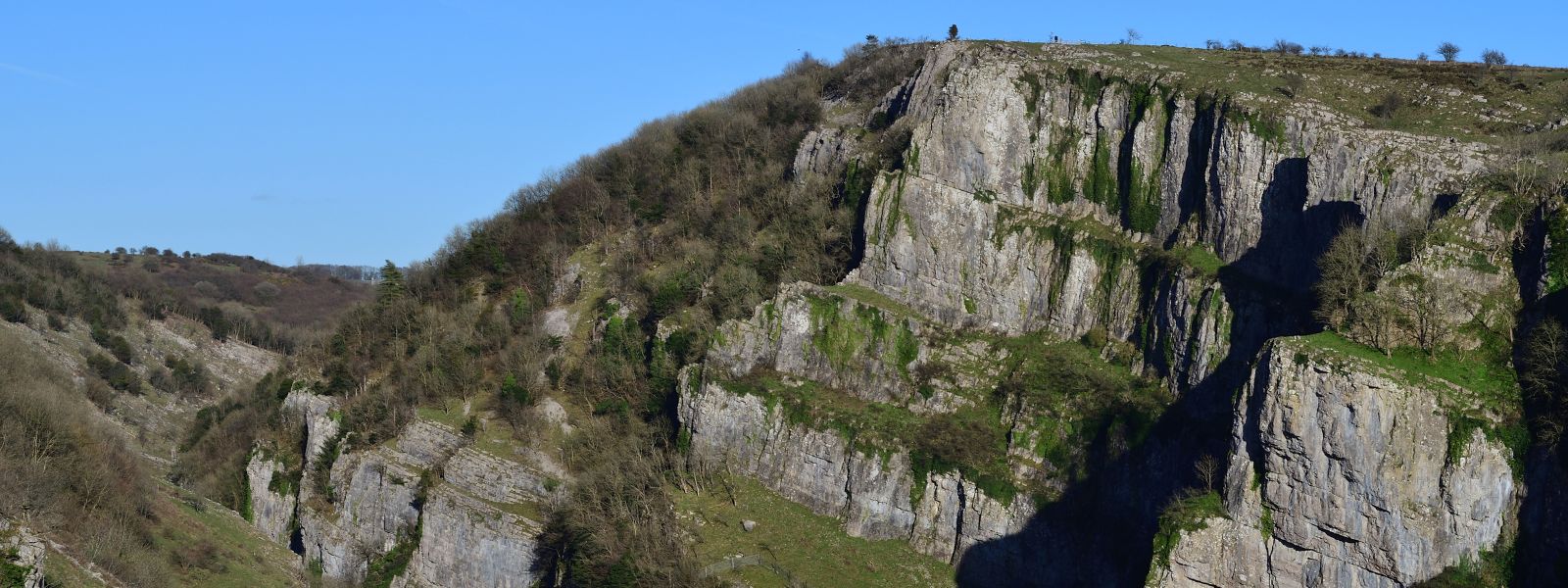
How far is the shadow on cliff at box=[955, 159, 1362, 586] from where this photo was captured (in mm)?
51562

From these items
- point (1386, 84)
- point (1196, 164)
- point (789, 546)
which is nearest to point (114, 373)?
point (789, 546)

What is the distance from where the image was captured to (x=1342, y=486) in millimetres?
43688

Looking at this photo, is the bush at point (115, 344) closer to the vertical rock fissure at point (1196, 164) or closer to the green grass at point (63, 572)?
the green grass at point (63, 572)

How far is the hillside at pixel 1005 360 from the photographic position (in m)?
44.2

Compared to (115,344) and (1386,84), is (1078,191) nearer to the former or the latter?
(1386,84)

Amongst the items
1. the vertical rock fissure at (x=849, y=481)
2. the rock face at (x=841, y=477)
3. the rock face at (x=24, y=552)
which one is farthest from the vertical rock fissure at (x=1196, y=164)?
the rock face at (x=24, y=552)

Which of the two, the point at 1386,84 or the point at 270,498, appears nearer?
the point at 1386,84

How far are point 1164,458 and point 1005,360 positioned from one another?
8.87 metres

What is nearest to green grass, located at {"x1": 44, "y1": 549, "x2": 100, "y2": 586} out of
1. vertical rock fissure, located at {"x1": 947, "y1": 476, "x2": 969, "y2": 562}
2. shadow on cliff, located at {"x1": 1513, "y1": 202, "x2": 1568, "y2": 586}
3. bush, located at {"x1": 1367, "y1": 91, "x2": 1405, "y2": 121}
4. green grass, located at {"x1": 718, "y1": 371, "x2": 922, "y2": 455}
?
green grass, located at {"x1": 718, "y1": 371, "x2": 922, "y2": 455}

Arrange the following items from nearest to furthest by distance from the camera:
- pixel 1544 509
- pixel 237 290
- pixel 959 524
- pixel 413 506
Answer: pixel 1544 509 → pixel 959 524 → pixel 413 506 → pixel 237 290

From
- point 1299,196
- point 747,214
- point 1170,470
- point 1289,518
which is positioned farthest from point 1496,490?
point 747,214

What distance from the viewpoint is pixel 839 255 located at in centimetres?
6469

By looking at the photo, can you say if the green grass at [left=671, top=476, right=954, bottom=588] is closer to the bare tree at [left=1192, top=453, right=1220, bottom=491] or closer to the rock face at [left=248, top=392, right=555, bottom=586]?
the rock face at [left=248, top=392, right=555, bottom=586]

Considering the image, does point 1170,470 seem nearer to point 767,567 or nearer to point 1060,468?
point 1060,468
